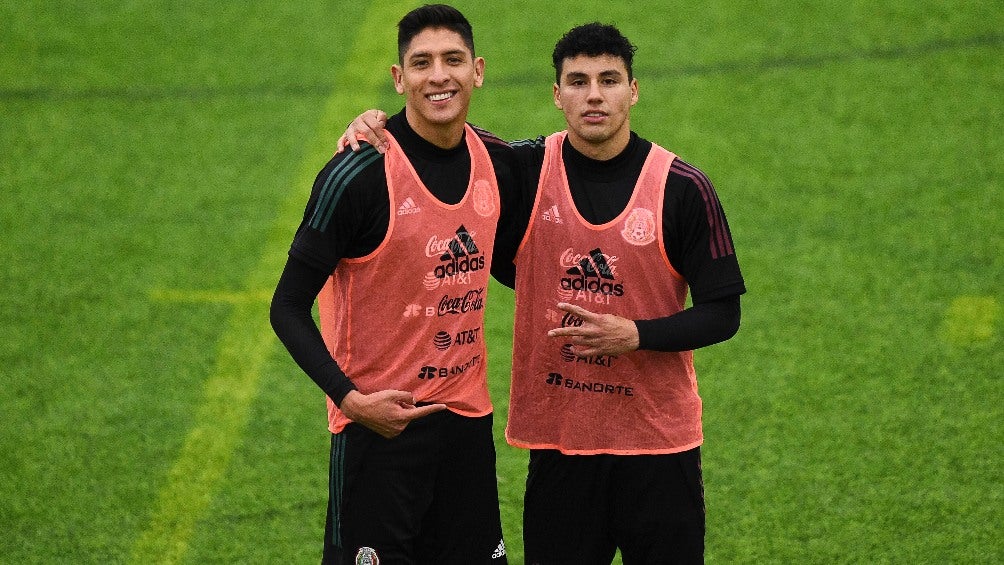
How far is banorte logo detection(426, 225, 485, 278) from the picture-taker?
12.6 ft

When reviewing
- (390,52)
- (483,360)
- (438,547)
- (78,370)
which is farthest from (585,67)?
(390,52)

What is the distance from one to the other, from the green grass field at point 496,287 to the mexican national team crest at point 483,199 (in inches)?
68.1

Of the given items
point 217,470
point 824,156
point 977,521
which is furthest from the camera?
point 824,156

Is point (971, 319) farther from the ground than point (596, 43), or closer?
closer

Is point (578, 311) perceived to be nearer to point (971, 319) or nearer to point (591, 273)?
point (591, 273)

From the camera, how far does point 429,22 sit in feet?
12.9

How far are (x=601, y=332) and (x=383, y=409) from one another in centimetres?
63

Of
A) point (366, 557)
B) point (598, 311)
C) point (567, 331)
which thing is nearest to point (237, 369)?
point (366, 557)

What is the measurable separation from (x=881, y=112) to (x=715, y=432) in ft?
11.0

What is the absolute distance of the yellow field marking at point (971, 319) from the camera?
6.45 metres

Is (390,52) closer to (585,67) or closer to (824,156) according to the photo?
(824,156)

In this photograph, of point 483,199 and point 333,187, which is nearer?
point 333,187

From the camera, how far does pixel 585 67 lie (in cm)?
396

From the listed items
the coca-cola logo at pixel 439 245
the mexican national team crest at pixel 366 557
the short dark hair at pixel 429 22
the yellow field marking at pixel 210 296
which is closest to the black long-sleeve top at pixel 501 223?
the coca-cola logo at pixel 439 245
